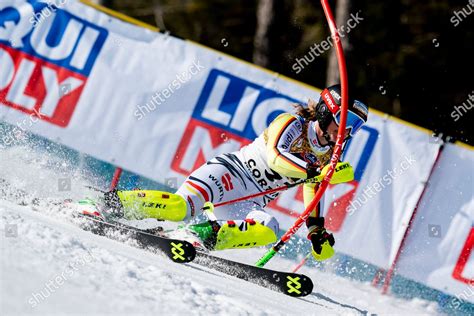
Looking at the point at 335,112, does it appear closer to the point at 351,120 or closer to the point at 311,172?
the point at 351,120

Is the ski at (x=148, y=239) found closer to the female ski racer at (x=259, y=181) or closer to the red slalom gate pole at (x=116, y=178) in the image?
the female ski racer at (x=259, y=181)

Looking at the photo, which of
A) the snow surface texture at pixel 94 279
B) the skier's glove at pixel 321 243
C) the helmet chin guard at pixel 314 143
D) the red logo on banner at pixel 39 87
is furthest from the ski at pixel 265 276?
the red logo on banner at pixel 39 87

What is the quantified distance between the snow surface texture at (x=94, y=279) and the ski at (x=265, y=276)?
0.30 feet

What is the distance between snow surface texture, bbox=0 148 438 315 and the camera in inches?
155

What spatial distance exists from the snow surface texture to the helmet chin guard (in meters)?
1.13

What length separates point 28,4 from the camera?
30.4 feet

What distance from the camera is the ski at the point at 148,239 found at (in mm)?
5645

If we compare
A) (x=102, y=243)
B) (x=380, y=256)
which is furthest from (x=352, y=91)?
(x=380, y=256)

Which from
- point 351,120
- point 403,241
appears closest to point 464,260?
point 403,241

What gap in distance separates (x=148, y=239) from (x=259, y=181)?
3.53 feet

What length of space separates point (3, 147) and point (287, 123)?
10.2 feet

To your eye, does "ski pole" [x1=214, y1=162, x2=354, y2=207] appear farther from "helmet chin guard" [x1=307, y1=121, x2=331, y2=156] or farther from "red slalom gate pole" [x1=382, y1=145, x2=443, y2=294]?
"red slalom gate pole" [x1=382, y1=145, x2=443, y2=294]

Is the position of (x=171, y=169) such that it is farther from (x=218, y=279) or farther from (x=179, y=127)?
(x=218, y=279)

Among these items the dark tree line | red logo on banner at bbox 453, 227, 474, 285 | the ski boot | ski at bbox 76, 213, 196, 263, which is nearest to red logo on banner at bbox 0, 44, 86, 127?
ski at bbox 76, 213, 196, 263
